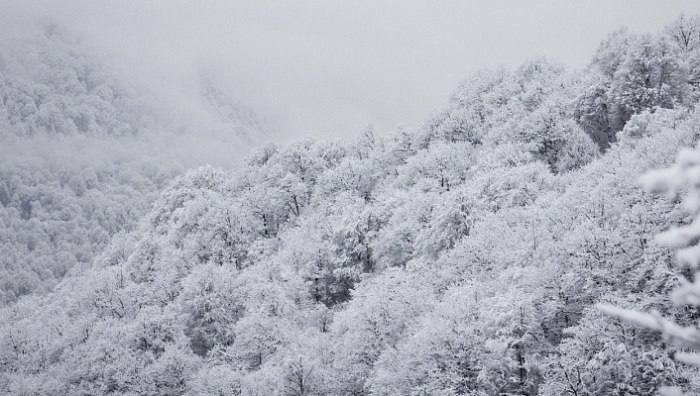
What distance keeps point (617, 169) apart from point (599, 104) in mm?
39542

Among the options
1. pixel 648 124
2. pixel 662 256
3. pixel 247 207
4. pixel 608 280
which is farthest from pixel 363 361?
pixel 247 207

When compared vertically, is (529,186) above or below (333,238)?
above

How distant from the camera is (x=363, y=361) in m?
53.9

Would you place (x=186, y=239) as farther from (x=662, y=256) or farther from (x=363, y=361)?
(x=662, y=256)

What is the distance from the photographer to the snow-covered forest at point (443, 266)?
4141 cm

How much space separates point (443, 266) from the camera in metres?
62.6

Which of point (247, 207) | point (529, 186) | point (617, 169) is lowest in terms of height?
point (247, 207)

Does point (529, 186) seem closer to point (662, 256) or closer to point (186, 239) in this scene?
point (662, 256)

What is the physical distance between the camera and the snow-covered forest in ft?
136

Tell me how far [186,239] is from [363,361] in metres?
67.2

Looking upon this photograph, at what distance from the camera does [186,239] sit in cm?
11162

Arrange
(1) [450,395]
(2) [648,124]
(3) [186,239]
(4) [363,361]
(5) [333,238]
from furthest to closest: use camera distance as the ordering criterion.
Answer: (3) [186,239] → (5) [333,238] → (2) [648,124] → (4) [363,361] → (1) [450,395]

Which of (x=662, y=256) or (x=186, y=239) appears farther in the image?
(x=186, y=239)

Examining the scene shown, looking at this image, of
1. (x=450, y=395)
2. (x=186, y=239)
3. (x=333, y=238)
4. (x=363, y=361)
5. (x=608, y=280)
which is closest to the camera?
(x=450, y=395)
